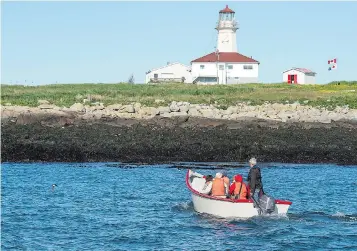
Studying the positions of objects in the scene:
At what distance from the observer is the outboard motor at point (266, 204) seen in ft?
94.5

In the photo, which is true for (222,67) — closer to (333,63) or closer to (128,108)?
(333,63)

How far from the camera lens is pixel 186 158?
152ft

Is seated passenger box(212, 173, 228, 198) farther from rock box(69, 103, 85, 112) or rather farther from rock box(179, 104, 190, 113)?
rock box(69, 103, 85, 112)

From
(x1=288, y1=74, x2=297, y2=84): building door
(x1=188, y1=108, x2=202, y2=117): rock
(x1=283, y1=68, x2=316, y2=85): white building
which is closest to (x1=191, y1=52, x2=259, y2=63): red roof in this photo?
(x1=283, y1=68, x2=316, y2=85): white building

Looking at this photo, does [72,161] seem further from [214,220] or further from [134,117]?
[214,220]

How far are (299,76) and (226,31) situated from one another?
1127 cm

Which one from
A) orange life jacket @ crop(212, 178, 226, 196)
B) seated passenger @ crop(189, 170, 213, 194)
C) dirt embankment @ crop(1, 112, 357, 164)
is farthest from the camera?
dirt embankment @ crop(1, 112, 357, 164)

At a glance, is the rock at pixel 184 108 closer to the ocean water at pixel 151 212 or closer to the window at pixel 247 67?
the ocean water at pixel 151 212

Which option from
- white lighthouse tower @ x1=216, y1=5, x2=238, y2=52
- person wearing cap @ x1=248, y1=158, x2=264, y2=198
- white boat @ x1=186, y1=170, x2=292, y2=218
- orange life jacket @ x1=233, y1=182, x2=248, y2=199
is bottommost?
white boat @ x1=186, y1=170, x2=292, y2=218

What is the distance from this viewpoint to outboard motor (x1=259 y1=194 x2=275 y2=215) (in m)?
28.8

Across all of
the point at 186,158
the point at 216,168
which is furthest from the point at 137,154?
the point at 216,168

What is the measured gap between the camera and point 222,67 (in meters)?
109

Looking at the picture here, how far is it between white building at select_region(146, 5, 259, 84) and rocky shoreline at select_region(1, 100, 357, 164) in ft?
146

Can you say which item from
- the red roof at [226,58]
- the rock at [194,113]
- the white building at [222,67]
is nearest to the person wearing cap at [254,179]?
the rock at [194,113]
